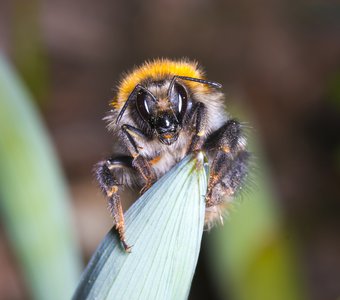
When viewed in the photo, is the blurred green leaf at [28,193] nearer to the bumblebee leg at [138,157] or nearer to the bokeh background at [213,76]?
the bumblebee leg at [138,157]

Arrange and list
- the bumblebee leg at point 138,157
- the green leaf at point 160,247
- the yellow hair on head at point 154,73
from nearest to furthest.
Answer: the green leaf at point 160,247 → the bumblebee leg at point 138,157 → the yellow hair on head at point 154,73

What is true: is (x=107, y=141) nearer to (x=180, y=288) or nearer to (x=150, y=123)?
(x=150, y=123)

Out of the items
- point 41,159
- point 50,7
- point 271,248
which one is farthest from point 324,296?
point 50,7

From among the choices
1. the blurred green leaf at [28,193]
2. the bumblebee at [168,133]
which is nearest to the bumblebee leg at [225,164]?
the bumblebee at [168,133]

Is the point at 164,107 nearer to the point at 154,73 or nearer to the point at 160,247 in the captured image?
the point at 154,73

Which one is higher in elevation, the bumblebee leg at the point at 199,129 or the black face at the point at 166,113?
the black face at the point at 166,113

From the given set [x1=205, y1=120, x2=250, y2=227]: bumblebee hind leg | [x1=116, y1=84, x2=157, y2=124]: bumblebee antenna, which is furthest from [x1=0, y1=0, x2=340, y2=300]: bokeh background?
[x1=116, y1=84, x2=157, y2=124]: bumblebee antenna
